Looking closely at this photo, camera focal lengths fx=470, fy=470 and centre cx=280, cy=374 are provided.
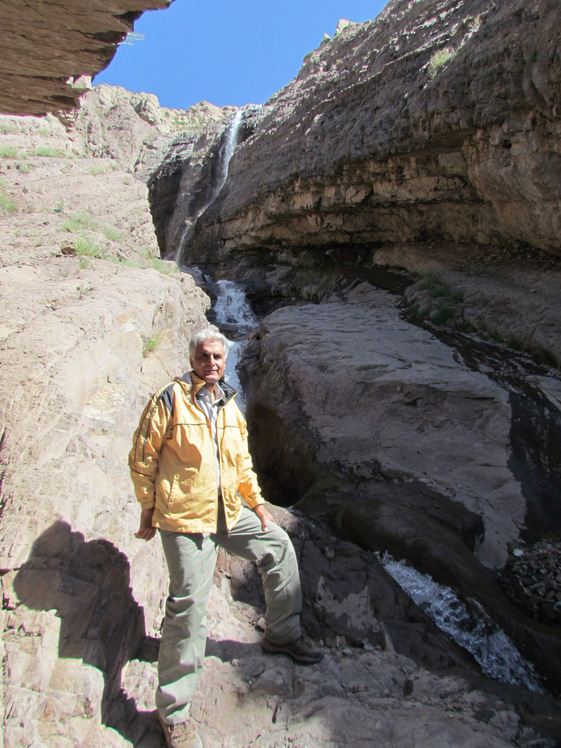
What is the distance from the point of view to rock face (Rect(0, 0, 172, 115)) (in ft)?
8.39

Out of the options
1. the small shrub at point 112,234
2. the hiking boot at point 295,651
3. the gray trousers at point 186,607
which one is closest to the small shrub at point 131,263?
the small shrub at point 112,234

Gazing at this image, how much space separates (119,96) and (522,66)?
29026 mm

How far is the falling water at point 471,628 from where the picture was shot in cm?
342

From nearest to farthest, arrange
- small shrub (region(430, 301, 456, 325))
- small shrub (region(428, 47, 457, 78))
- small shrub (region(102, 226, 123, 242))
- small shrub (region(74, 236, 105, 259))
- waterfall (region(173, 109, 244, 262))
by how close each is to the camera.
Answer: small shrub (region(74, 236, 105, 259))
small shrub (region(102, 226, 123, 242))
small shrub (region(428, 47, 457, 78))
small shrub (region(430, 301, 456, 325))
waterfall (region(173, 109, 244, 262))

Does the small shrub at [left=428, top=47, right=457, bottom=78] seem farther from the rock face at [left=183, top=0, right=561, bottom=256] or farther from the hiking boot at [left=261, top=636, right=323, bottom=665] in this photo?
the hiking boot at [left=261, top=636, right=323, bottom=665]

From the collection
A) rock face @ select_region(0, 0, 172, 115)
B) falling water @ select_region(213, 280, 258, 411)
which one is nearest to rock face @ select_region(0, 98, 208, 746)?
rock face @ select_region(0, 0, 172, 115)

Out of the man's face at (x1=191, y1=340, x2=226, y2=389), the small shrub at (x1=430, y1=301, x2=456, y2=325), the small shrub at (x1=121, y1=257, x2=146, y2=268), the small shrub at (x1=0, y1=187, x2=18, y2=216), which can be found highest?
the small shrub at (x1=0, y1=187, x2=18, y2=216)

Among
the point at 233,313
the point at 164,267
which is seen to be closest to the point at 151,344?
the point at 164,267

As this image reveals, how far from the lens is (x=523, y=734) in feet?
7.39

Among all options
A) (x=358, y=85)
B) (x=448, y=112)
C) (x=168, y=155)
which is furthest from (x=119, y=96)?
(x=448, y=112)

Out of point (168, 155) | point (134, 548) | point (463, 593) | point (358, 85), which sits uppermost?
point (168, 155)

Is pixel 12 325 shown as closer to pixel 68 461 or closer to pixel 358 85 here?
pixel 68 461

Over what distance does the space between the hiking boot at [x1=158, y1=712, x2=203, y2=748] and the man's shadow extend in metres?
0.09

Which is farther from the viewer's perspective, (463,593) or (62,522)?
(463,593)
